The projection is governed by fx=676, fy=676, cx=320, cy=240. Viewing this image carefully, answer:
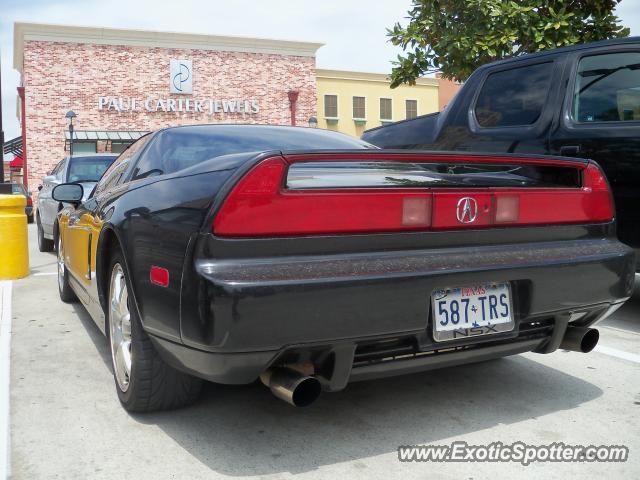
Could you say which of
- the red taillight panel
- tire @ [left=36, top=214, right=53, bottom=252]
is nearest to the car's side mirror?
the red taillight panel

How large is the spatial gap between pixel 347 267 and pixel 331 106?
116ft

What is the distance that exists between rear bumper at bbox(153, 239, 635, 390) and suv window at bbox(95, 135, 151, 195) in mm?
1542

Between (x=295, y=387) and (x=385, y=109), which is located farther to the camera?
(x=385, y=109)

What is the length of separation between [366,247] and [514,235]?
707 millimetres

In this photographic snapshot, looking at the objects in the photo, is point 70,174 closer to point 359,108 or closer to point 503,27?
point 503,27

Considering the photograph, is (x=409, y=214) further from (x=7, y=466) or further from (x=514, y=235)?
(x=7, y=466)

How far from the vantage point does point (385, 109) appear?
38.6 m

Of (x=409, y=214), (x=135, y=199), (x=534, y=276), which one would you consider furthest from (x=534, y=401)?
(x=135, y=199)

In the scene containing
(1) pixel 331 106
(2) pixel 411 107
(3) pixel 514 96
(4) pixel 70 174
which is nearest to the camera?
(3) pixel 514 96

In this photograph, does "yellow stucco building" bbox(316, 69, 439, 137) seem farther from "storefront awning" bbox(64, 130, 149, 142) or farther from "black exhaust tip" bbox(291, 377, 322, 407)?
"black exhaust tip" bbox(291, 377, 322, 407)

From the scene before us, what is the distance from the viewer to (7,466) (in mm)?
2441

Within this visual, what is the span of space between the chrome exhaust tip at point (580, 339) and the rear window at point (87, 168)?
7.20 meters

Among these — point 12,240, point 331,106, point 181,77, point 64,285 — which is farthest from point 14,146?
point 64,285

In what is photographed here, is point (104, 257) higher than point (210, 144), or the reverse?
point (210, 144)
